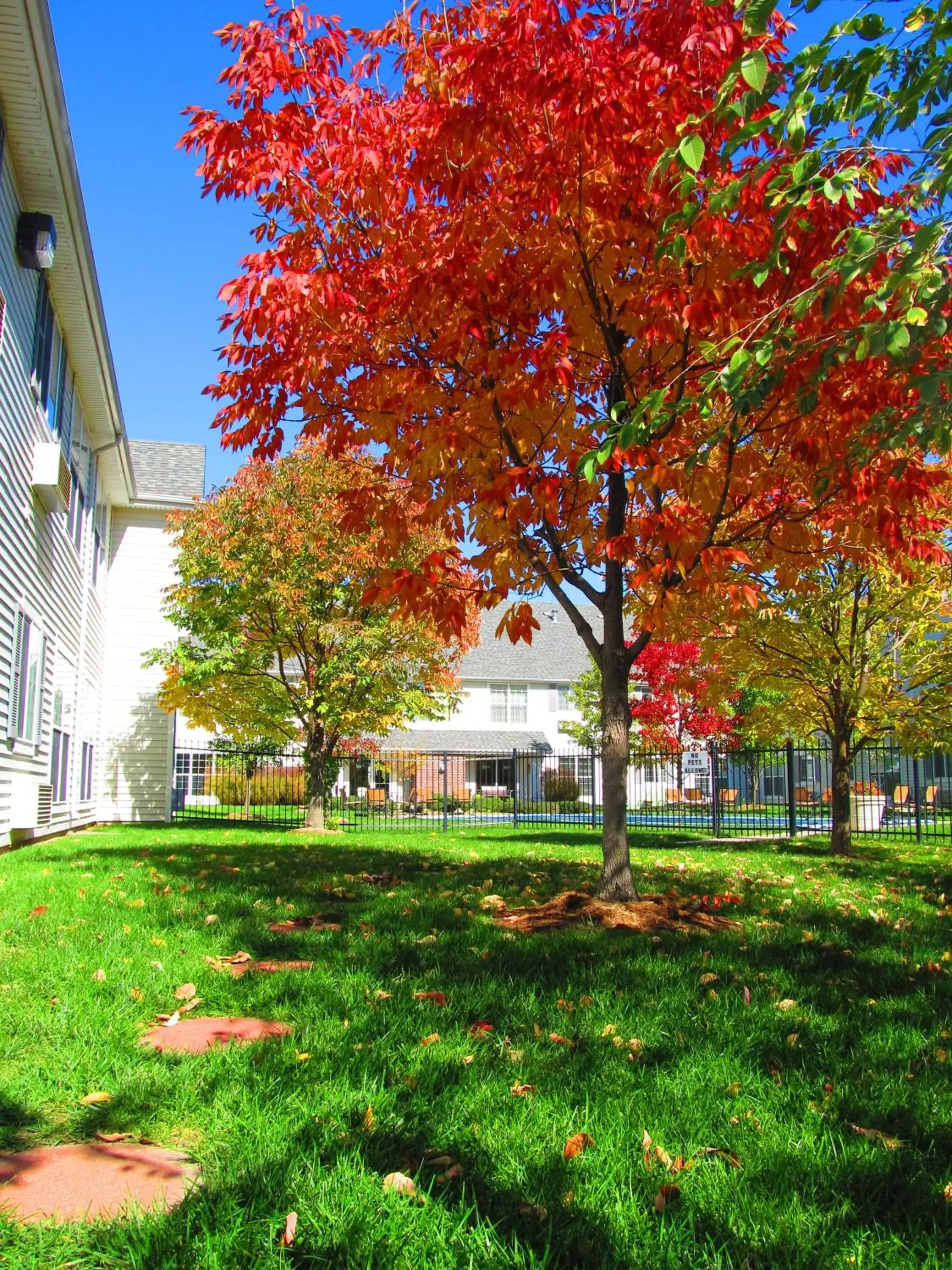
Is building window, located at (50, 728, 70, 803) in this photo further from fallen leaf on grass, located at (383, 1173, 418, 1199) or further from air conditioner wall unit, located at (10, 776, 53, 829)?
fallen leaf on grass, located at (383, 1173, 418, 1199)

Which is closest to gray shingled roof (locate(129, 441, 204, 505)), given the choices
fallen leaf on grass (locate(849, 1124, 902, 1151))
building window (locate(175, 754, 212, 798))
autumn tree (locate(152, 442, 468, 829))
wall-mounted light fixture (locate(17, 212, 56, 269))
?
autumn tree (locate(152, 442, 468, 829))

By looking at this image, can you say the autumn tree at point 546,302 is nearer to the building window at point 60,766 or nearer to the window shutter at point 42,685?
the window shutter at point 42,685

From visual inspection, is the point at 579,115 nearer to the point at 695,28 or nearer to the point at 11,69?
the point at 695,28

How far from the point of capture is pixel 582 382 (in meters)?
7.04

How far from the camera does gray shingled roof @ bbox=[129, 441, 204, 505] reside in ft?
66.1

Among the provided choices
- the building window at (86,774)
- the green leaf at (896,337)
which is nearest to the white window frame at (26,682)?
the building window at (86,774)

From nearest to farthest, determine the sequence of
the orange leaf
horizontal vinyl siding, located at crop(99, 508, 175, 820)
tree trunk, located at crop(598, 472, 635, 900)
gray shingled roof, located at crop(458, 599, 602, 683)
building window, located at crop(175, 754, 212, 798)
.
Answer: the orange leaf → tree trunk, located at crop(598, 472, 635, 900) → horizontal vinyl siding, located at crop(99, 508, 175, 820) → building window, located at crop(175, 754, 212, 798) → gray shingled roof, located at crop(458, 599, 602, 683)

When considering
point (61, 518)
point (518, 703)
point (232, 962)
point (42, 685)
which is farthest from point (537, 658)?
point (232, 962)

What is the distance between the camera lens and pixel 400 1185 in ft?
7.74

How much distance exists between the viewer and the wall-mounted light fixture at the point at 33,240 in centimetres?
938

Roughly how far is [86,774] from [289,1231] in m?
16.8

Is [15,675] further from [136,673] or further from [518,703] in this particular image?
[518,703]

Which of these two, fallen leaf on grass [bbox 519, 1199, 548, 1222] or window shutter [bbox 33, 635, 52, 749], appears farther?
window shutter [bbox 33, 635, 52, 749]

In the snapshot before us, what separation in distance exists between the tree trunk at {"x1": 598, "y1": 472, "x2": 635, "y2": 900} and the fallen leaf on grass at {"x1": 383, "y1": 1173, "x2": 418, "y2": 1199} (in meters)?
4.26
